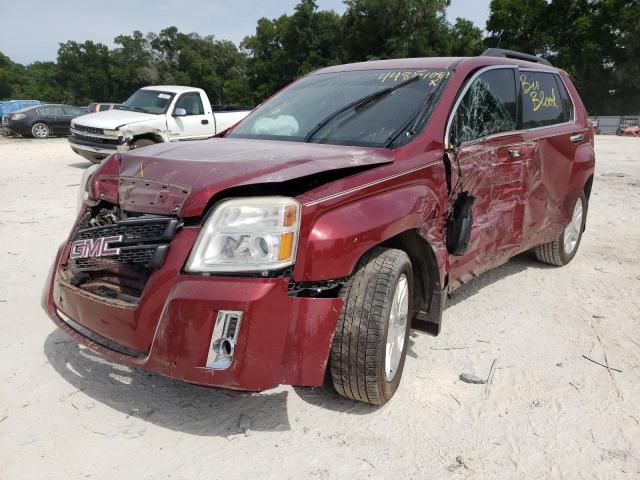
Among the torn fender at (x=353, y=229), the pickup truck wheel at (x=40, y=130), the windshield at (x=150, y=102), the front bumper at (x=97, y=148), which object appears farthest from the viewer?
the pickup truck wheel at (x=40, y=130)

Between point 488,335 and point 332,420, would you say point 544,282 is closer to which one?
point 488,335

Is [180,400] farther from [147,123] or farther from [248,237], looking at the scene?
[147,123]

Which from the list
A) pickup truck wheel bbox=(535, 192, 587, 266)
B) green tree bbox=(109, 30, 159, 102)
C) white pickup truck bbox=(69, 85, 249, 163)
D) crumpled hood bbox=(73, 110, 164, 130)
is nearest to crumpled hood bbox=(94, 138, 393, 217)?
pickup truck wheel bbox=(535, 192, 587, 266)

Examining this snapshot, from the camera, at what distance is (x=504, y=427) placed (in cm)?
249

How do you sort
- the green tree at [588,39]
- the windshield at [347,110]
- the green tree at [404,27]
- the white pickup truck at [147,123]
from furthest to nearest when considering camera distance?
the green tree at [404,27] < the green tree at [588,39] < the white pickup truck at [147,123] < the windshield at [347,110]

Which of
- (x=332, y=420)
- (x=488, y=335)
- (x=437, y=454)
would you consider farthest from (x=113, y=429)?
(x=488, y=335)

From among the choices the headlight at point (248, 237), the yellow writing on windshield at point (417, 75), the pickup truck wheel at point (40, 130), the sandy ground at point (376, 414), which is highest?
the yellow writing on windshield at point (417, 75)

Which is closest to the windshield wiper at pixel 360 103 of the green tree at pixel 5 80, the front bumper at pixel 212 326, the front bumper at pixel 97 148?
the front bumper at pixel 212 326

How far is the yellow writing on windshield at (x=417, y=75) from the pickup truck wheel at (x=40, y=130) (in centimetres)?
2029

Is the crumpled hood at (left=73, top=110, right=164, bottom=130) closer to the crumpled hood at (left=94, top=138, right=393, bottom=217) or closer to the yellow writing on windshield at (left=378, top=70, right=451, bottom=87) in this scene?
the yellow writing on windshield at (left=378, top=70, right=451, bottom=87)

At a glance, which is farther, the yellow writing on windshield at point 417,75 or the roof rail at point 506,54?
the roof rail at point 506,54

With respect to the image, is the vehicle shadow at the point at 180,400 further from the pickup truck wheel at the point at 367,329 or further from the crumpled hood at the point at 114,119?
the crumpled hood at the point at 114,119

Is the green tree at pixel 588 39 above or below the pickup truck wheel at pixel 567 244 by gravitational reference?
above

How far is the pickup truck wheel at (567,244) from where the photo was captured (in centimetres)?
473
